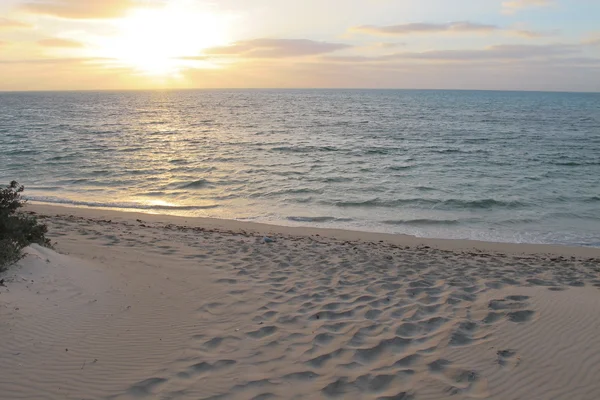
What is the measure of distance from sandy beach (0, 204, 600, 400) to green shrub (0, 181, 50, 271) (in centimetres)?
20

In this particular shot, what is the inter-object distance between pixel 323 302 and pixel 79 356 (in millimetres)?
3090

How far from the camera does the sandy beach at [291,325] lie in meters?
4.30

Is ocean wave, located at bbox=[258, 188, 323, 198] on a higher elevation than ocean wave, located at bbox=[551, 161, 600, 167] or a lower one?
lower

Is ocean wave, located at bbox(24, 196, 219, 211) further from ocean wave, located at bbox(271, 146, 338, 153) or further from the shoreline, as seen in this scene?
ocean wave, located at bbox(271, 146, 338, 153)

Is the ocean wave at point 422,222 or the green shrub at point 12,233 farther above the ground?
the green shrub at point 12,233

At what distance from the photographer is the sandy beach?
4305mm

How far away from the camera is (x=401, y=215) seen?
13.9 m

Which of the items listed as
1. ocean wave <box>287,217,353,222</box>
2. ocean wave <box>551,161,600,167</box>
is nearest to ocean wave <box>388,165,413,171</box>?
ocean wave <box>551,161,600,167</box>

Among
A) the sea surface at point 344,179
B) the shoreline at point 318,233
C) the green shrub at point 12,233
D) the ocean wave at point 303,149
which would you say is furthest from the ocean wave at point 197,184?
the green shrub at point 12,233

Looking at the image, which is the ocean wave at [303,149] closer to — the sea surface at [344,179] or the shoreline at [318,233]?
the sea surface at [344,179]

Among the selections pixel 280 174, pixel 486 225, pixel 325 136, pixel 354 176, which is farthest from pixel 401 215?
pixel 325 136

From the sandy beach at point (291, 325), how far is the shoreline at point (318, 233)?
1274 mm

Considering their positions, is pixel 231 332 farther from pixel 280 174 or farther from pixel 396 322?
pixel 280 174

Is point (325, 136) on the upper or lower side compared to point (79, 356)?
upper
